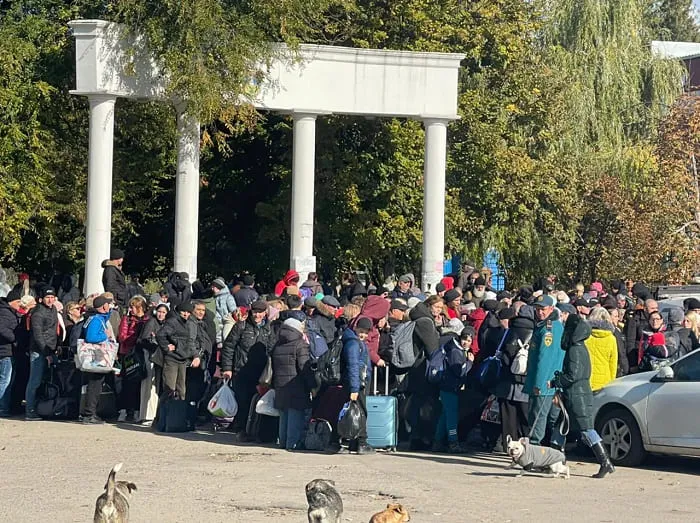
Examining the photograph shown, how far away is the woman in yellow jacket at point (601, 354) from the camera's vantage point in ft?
50.6

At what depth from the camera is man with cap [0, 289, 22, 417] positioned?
1903 centimetres

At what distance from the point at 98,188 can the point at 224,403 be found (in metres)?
10.3

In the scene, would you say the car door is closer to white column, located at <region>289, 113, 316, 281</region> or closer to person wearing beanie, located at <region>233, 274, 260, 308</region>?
person wearing beanie, located at <region>233, 274, 260, 308</region>

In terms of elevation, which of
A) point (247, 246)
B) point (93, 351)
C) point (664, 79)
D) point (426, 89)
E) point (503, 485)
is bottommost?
point (503, 485)

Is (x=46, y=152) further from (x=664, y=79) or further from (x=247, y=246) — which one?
(x=664, y=79)

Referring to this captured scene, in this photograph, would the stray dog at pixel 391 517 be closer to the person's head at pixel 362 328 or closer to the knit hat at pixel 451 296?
the person's head at pixel 362 328

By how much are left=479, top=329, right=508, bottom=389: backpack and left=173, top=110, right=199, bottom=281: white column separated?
12601mm

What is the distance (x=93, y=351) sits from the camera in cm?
1809

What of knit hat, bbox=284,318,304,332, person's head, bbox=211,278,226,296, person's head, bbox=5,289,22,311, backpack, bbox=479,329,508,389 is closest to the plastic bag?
knit hat, bbox=284,318,304,332

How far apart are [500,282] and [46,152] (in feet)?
57.9

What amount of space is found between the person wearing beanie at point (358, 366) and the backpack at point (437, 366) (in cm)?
73

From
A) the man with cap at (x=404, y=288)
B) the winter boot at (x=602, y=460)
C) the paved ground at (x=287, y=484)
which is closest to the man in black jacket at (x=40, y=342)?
the paved ground at (x=287, y=484)

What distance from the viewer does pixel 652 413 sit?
48.3 feet

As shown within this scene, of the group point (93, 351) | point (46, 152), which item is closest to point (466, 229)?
point (46, 152)
